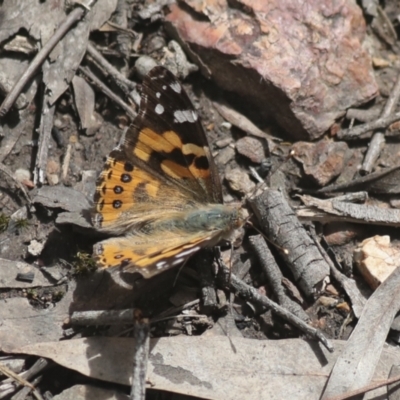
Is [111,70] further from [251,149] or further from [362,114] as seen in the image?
[362,114]

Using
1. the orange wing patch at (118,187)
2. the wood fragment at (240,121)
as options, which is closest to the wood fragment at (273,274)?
the orange wing patch at (118,187)

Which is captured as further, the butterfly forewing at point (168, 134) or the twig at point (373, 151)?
the twig at point (373, 151)

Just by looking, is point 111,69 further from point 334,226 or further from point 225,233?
point 334,226

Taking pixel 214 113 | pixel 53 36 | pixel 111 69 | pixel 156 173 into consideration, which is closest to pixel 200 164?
pixel 156 173

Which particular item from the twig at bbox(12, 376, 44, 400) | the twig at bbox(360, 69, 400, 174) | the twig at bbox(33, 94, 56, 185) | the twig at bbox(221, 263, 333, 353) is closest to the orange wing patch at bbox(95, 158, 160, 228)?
the twig at bbox(33, 94, 56, 185)

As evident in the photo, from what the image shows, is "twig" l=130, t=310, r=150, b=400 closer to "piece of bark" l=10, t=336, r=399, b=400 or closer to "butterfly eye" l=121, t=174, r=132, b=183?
"piece of bark" l=10, t=336, r=399, b=400

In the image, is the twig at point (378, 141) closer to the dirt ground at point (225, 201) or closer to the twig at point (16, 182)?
the dirt ground at point (225, 201)
